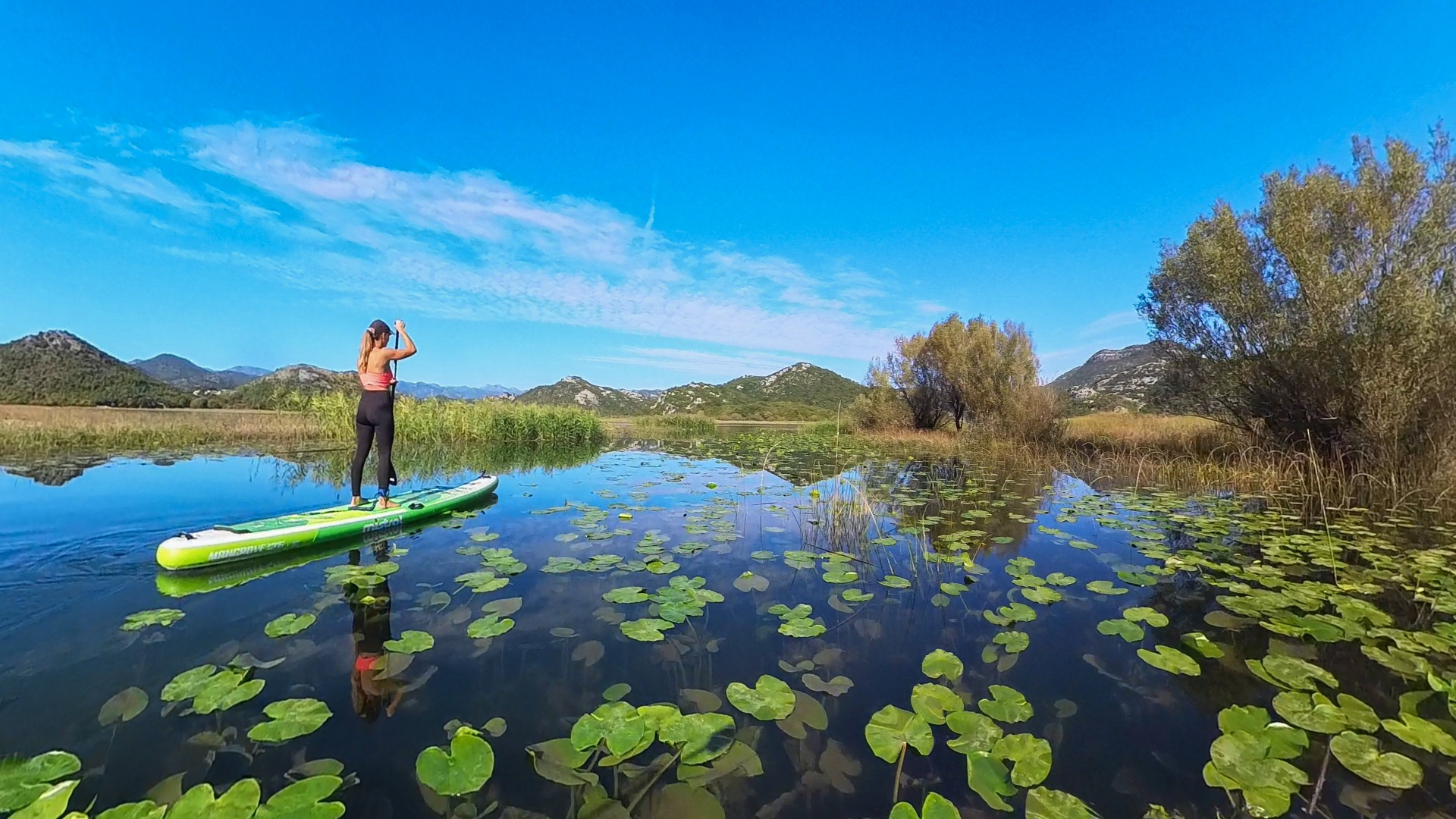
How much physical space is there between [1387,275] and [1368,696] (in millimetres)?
9303

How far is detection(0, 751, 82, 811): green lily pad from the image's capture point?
5.13 ft

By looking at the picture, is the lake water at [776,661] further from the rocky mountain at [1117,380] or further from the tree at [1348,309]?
the rocky mountain at [1117,380]

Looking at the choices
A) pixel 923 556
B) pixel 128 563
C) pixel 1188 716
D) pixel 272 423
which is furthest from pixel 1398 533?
pixel 272 423

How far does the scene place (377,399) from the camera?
19.9 ft

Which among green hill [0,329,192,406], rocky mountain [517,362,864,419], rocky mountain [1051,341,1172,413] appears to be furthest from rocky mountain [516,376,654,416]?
rocky mountain [1051,341,1172,413]

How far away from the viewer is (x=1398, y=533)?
5.43m

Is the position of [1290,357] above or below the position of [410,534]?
above

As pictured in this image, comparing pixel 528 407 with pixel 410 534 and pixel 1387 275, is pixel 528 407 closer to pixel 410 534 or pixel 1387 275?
pixel 410 534

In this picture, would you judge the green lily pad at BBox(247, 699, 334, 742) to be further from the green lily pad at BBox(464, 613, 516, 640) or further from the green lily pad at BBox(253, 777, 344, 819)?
the green lily pad at BBox(464, 613, 516, 640)

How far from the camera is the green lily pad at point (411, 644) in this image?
2.75 metres

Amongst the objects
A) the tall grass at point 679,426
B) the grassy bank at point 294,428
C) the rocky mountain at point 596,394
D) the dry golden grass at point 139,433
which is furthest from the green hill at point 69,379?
the rocky mountain at point 596,394

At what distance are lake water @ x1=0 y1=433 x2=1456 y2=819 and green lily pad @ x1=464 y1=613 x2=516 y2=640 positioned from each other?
5 cm

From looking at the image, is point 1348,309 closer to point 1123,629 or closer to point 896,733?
point 1123,629

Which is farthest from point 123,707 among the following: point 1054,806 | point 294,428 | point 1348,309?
point 294,428
